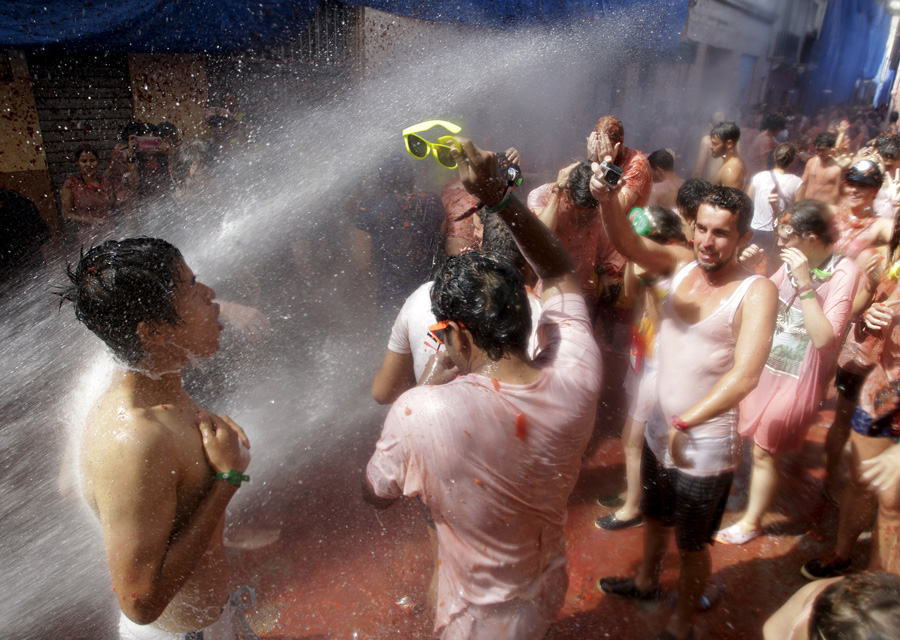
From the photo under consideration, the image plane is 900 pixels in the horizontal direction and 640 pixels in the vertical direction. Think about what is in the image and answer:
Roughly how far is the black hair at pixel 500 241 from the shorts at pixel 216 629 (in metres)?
1.76

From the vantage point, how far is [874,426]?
2.94 m

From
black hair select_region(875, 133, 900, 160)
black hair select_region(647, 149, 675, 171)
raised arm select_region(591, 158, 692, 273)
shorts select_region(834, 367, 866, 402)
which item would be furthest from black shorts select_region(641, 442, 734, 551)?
black hair select_region(875, 133, 900, 160)

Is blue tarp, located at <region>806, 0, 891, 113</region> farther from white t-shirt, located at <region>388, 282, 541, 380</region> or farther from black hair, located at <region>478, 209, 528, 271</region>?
white t-shirt, located at <region>388, 282, 541, 380</region>

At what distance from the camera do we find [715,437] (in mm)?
2512

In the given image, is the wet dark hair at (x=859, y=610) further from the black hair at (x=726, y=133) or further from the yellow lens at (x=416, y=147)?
the black hair at (x=726, y=133)

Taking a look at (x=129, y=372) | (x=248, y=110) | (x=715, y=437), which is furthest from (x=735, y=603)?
(x=248, y=110)

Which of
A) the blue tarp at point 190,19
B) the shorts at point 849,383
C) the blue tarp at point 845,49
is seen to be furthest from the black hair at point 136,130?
the blue tarp at point 845,49

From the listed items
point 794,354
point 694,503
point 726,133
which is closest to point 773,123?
point 726,133

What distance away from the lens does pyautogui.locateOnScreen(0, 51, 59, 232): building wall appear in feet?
19.5

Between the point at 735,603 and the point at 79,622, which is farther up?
the point at 79,622

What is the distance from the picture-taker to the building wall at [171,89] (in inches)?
284

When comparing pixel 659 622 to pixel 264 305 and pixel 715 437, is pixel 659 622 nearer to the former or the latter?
pixel 715 437

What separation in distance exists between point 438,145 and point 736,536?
124 inches

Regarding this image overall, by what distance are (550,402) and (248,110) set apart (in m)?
7.88
